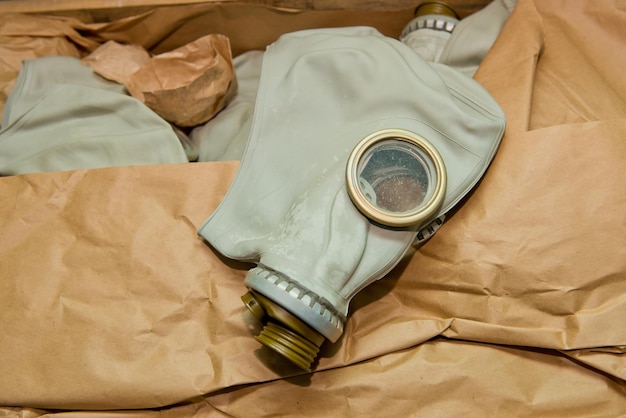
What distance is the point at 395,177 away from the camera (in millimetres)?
633

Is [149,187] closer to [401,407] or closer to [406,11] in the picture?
[401,407]

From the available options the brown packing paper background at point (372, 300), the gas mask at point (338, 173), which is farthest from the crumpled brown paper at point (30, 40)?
the gas mask at point (338, 173)

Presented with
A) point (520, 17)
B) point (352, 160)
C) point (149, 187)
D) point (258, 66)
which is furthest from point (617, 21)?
point (149, 187)

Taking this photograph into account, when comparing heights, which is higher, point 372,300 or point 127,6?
point 127,6

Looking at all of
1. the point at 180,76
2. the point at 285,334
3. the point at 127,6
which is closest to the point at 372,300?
the point at 285,334

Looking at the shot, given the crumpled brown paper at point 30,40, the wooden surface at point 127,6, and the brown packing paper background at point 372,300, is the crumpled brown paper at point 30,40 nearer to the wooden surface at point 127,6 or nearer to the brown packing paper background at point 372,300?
the wooden surface at point 127,6

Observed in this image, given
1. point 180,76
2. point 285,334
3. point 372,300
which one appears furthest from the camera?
point 180,76

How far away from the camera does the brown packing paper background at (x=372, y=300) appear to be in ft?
2.14

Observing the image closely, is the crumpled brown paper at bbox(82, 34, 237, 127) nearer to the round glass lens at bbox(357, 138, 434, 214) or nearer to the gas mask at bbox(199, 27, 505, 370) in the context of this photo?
the gas mask at bbox(199, 27, 505, 370)

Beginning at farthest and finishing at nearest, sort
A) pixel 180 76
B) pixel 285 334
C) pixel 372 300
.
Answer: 1. pixel 180 76
2. pixel 372 300
3. pixel 285 334

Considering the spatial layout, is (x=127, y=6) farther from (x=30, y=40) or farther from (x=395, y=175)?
(x=395, y=175)

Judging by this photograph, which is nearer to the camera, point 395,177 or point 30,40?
point 395,177

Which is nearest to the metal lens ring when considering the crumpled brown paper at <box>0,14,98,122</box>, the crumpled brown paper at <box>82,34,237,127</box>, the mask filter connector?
the mask filter connector

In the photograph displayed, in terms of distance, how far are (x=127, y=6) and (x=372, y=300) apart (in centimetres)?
65
